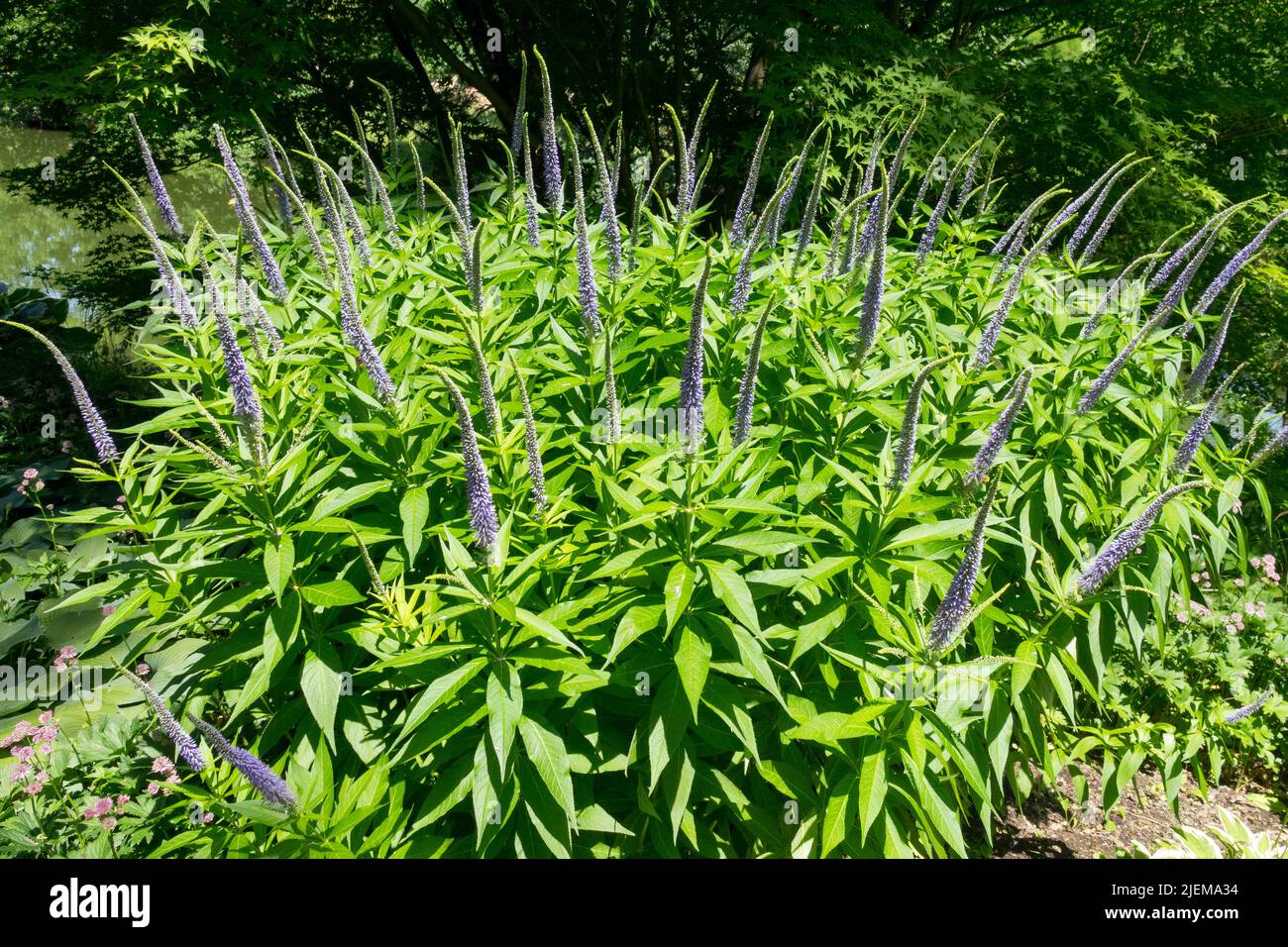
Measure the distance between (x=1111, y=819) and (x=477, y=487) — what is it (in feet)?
15.6

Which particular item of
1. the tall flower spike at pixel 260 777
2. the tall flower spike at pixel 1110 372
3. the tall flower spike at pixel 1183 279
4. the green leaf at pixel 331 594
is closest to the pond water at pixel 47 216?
the green leaf at pixel 331 594

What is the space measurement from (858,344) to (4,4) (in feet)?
35.0

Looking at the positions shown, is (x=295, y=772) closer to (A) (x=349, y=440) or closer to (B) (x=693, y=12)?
(A) (x=349, y=440)

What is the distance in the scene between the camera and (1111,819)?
488 centimetres

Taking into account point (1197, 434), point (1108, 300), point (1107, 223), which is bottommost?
point (1197, 434)

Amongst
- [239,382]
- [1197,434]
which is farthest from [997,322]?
[239,382]

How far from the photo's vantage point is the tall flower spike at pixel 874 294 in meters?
2.94

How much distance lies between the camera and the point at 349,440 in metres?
2.98

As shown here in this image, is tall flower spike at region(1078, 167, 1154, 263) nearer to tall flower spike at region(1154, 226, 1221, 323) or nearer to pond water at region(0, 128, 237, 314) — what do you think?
tall flower spike at region(1154, 226, 1221, 323)

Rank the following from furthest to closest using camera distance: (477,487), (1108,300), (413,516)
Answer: (1108,300)
(413,516)
(477,487)

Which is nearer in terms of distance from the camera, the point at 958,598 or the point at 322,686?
the point at 958,598

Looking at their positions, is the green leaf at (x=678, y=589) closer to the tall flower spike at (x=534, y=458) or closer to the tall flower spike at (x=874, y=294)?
the tall flower spike at (x=534, y=458)

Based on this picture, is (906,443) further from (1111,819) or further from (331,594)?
(1111,819)

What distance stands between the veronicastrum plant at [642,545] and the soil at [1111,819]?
0.96 meters
